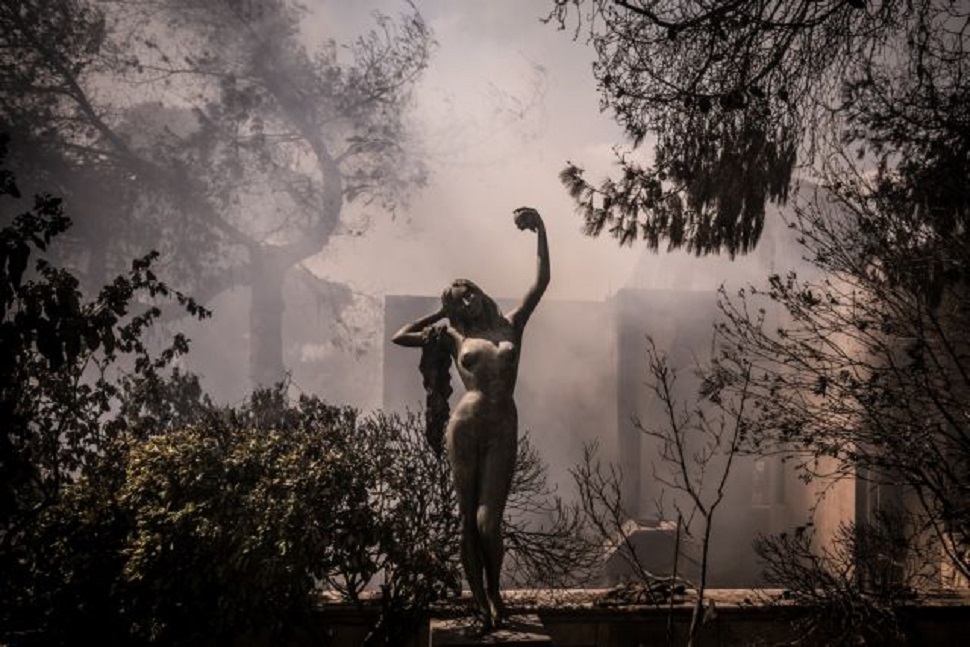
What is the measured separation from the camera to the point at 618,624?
8.38 meters

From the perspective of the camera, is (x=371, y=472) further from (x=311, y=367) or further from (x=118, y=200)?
(x=311, y=367)

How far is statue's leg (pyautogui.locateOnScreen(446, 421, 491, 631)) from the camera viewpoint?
508 cm

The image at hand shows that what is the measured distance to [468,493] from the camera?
512cm

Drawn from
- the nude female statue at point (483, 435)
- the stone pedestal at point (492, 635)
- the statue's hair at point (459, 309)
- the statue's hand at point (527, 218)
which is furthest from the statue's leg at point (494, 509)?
the statue's hand at point (527, 218)

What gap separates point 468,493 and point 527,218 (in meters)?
2.00

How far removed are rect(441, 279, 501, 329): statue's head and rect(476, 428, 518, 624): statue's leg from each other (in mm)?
859

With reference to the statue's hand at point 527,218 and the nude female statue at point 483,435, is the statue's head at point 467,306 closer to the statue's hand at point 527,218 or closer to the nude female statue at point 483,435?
the nude female statue at point 483,435

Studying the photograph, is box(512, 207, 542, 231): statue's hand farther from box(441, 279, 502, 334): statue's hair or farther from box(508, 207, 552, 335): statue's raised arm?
box(441, 279, 502, 334): statue's hair

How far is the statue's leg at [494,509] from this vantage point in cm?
499

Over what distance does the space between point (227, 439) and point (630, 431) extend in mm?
17036

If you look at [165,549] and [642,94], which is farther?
[165,549]

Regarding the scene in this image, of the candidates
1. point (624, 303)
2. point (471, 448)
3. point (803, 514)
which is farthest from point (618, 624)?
point (624, 303)

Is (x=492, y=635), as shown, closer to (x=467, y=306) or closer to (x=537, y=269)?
(x=467, y=306)

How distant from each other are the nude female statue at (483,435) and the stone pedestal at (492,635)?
10 cm
